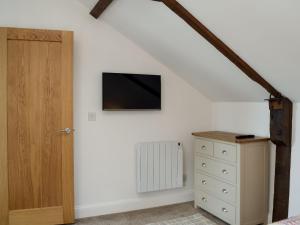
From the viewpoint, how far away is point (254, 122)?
290cm

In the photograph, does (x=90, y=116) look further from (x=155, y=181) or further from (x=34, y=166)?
(x=155, y=181)

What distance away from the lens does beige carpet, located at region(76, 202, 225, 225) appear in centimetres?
288

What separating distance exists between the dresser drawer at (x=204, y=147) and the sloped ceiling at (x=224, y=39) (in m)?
0.64

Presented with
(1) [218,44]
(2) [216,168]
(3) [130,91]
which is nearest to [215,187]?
(2) [216,168]

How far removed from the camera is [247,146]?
2.61 m

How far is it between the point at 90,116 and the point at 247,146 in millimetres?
1726

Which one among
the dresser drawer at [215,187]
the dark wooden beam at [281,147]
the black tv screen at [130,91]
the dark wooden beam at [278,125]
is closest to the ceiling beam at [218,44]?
the dark wooden beam at [278,125]

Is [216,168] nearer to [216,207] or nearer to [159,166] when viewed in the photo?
[216,207]

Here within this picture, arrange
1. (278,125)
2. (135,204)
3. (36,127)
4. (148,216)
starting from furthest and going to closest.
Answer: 1. (135,204)
2. (148,216)
3. (36,127)
4. (278,125)

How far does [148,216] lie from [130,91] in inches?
57.7

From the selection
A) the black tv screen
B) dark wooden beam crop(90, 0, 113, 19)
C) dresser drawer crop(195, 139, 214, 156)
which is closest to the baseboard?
dresser drawer crop(195, 139, 214, 156)

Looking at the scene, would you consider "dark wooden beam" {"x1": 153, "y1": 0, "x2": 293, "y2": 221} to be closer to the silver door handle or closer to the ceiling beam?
the ceiling beam

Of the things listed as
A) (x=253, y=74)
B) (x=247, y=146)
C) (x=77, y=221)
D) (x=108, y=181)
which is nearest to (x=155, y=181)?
(x=108, y=181)

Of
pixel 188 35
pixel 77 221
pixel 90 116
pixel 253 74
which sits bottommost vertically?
pixel 77 221
